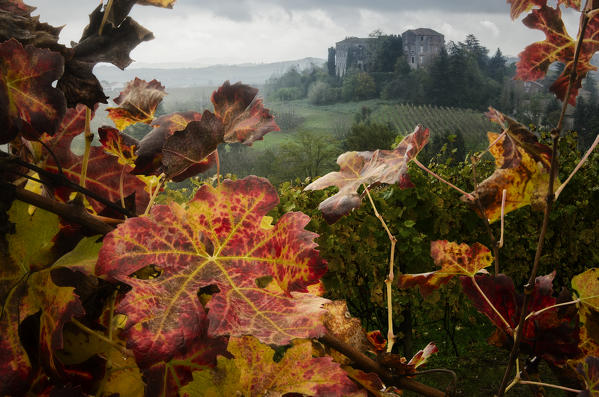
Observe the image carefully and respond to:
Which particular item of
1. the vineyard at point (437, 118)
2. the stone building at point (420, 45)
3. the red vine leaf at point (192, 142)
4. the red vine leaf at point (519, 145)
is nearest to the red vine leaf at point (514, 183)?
the red vine leaf at point (519, 145)

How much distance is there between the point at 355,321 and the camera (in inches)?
14.1

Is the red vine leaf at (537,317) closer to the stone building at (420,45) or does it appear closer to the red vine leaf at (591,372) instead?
the red vine leaf at (591,372)

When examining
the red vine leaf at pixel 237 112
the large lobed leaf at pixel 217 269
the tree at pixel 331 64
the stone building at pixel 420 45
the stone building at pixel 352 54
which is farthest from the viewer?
the stone building at pixel 352 54

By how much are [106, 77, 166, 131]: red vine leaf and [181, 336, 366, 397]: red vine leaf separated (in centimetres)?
24

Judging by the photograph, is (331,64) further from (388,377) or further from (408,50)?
(388,377)

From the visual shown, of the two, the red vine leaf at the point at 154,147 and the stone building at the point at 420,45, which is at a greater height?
the stone building at the point at 420,45

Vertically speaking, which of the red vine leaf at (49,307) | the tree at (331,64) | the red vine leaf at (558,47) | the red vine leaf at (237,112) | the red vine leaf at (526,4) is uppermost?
the tree at (331,64)

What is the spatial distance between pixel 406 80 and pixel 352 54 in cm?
581

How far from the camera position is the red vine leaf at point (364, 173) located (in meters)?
0.41

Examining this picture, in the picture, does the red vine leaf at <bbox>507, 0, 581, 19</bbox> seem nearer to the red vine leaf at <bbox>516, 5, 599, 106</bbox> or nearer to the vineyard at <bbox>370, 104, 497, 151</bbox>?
the red vine leaf at <bbox>516, 5, 599, 106</bbox>

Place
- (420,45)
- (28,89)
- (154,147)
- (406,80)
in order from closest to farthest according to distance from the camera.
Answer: (28,89)
(154,147)
(406,80)
(420,45)

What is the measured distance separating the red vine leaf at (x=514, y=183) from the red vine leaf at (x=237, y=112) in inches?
7.8

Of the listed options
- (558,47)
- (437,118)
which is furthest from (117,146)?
(437,118)

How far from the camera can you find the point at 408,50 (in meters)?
34.6
